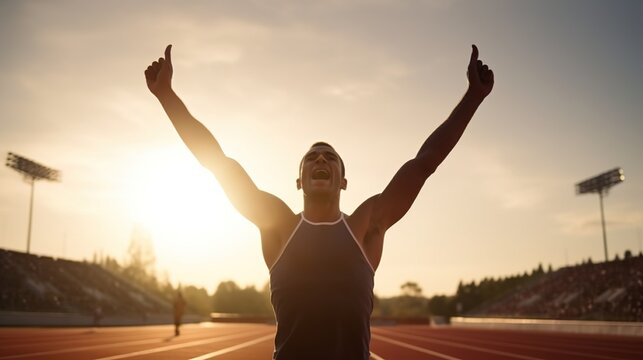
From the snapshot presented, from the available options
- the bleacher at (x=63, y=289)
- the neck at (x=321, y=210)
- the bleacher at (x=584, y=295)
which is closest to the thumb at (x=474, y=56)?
the neck at (x=321, y=210)

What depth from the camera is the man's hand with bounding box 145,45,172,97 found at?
2.63 metres

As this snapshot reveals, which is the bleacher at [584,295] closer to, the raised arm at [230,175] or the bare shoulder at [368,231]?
the bare shoulder at [368,231]

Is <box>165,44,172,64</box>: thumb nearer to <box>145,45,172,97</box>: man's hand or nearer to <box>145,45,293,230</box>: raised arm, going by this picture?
<box>145,45,172,97</box>: man's hand

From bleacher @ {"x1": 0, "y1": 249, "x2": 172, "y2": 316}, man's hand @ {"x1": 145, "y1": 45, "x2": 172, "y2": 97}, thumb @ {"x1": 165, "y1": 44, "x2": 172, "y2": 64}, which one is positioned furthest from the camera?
bleacher @ {"x1": 0, "y1": 249, "x2": 172, "y2": 316}

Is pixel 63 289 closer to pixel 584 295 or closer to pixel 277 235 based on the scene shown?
→ pixel 584 295

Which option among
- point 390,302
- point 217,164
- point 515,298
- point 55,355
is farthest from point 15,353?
point 390,302

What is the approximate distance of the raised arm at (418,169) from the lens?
2416 mm

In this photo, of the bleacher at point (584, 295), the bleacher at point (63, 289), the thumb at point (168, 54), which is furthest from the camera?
the bleacher at point (63, 289)

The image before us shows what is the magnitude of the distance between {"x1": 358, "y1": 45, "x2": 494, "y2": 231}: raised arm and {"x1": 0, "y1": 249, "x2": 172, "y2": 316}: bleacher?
140 ft

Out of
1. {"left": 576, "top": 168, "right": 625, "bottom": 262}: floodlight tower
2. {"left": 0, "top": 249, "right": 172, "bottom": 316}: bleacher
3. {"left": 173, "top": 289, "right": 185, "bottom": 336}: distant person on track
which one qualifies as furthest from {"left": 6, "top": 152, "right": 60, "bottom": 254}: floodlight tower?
{"left": 576, "top": 168, "right": 625, "bottom": 262}: floodlight tower

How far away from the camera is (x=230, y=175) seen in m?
2.35

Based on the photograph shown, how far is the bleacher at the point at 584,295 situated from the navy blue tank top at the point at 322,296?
39.1 metres

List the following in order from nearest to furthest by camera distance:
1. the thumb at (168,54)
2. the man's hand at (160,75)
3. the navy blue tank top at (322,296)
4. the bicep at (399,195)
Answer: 1. the navy blue tank top at (322,296)
2. the bicep at (399,195)
3. the man's hand at (160,75)
4. the thumb at (168,54)

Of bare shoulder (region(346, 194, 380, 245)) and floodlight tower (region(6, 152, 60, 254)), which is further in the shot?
floodlight tower (region(6, 152, 60, 254))
